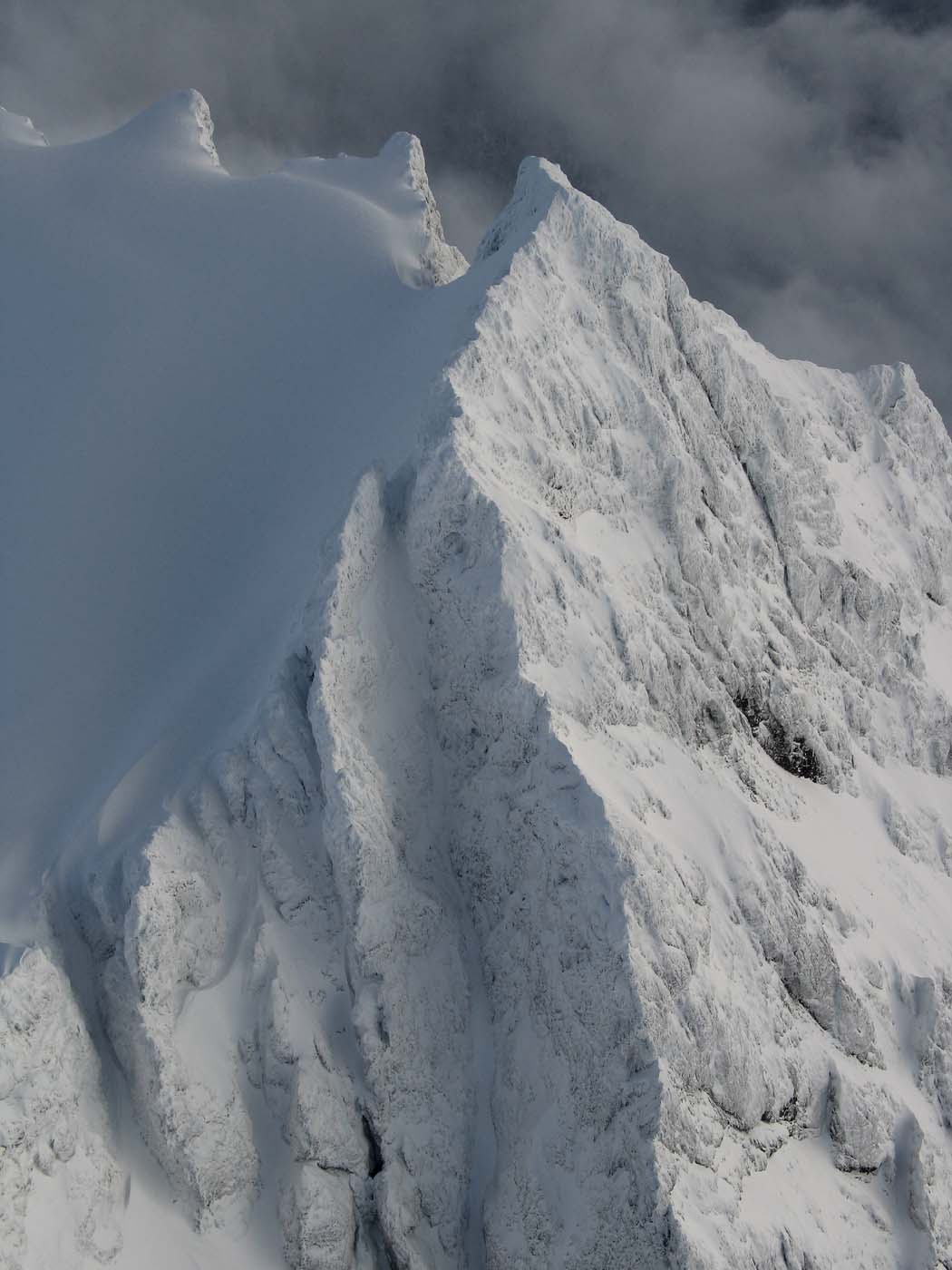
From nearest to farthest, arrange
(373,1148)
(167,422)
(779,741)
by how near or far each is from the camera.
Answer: (373,1148)
(779,741)
(167,422)

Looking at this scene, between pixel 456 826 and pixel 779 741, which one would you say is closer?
pixel 456 826

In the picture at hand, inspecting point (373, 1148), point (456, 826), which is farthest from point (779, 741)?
point (373, 1148)

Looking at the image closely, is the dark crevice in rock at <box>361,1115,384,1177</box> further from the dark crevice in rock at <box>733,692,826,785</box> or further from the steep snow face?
the dark crevice in rock at <box>733,692,826,785</box>

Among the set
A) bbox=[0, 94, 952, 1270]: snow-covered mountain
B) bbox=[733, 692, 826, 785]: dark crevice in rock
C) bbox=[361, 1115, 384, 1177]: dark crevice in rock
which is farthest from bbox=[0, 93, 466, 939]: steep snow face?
bbox=[733, 692, 826, 785]: dark crevice in rock

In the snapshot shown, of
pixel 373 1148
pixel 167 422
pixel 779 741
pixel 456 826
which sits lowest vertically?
pixel 373 1148

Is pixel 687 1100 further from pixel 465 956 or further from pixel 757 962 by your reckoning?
pixel 465 956

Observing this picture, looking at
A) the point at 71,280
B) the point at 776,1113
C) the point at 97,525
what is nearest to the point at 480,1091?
the point at 776,1113

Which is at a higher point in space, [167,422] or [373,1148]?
[167,422]

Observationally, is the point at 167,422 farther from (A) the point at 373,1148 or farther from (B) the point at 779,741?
(A) the point at 373,1148

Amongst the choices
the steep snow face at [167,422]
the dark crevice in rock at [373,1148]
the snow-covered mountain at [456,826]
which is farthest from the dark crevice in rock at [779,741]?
the dark crevice in rock at [373,1148]
